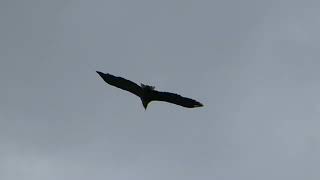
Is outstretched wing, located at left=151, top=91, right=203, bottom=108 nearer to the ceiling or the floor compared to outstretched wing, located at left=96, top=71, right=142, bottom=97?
nearer to the floor

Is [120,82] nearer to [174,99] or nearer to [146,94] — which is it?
[146,94]

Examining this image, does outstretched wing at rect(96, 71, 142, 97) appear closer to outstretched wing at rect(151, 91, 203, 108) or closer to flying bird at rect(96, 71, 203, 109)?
flying bird at rect(96, 71, 203, 109)

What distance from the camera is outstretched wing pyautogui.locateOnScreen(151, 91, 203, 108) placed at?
265 ft

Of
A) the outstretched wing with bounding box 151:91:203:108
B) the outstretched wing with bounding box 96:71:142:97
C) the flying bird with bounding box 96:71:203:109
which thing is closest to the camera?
the outstretched wing with bounding box 96:71:142:97

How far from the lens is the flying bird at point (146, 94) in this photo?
8012 centimetres

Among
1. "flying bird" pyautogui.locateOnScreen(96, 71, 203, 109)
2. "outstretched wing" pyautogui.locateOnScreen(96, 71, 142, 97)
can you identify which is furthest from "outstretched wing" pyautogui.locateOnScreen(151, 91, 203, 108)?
"outstretched wing" pyautogui.locateOnScreen(96, 71, 142, 97)

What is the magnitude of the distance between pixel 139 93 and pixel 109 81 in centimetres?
225

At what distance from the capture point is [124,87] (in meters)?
80.9

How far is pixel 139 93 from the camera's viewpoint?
8131 centimetres

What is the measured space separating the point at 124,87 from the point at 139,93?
3.75 feet

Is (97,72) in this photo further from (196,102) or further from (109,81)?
(196,102)

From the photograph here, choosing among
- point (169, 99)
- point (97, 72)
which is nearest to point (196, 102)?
point (169, 99)

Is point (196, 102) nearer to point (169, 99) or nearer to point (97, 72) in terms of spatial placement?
point (169, 99)

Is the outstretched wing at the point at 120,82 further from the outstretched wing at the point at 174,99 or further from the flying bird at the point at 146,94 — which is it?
the outstretched wing at the point at 174,99
